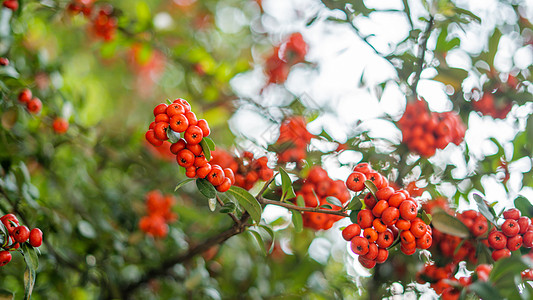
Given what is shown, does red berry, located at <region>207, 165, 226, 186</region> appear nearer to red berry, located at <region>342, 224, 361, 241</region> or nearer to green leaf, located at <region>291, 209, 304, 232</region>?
green leaf, located at <region>291, 209, 304, 232</region>

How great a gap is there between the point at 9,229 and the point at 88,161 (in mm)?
1228

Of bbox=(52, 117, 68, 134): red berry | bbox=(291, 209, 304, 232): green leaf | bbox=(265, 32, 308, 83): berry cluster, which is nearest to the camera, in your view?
bbox=(291, 209, 304, 232): green leaf

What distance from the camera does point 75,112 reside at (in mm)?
2201

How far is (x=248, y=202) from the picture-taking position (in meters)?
1.19

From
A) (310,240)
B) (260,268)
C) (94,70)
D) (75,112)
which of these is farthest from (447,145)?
(94,70)

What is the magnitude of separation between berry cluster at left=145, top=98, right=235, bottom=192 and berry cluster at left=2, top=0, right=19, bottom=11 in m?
1.06

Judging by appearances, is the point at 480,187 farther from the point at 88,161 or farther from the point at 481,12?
the point at 88,161

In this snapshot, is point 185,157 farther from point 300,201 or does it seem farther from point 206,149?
point 300,201

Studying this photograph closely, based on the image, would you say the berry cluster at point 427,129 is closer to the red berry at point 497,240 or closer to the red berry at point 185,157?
the red berry at point 497,240

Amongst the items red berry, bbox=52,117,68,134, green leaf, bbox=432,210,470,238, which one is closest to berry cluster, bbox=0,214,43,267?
red berry, bbox=52,117,68,134

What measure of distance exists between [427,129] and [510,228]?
537mm

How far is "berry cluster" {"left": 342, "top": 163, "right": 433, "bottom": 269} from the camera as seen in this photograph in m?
1.13

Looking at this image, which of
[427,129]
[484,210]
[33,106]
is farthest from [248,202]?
[33,106]

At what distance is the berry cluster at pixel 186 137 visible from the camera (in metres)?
1.09
